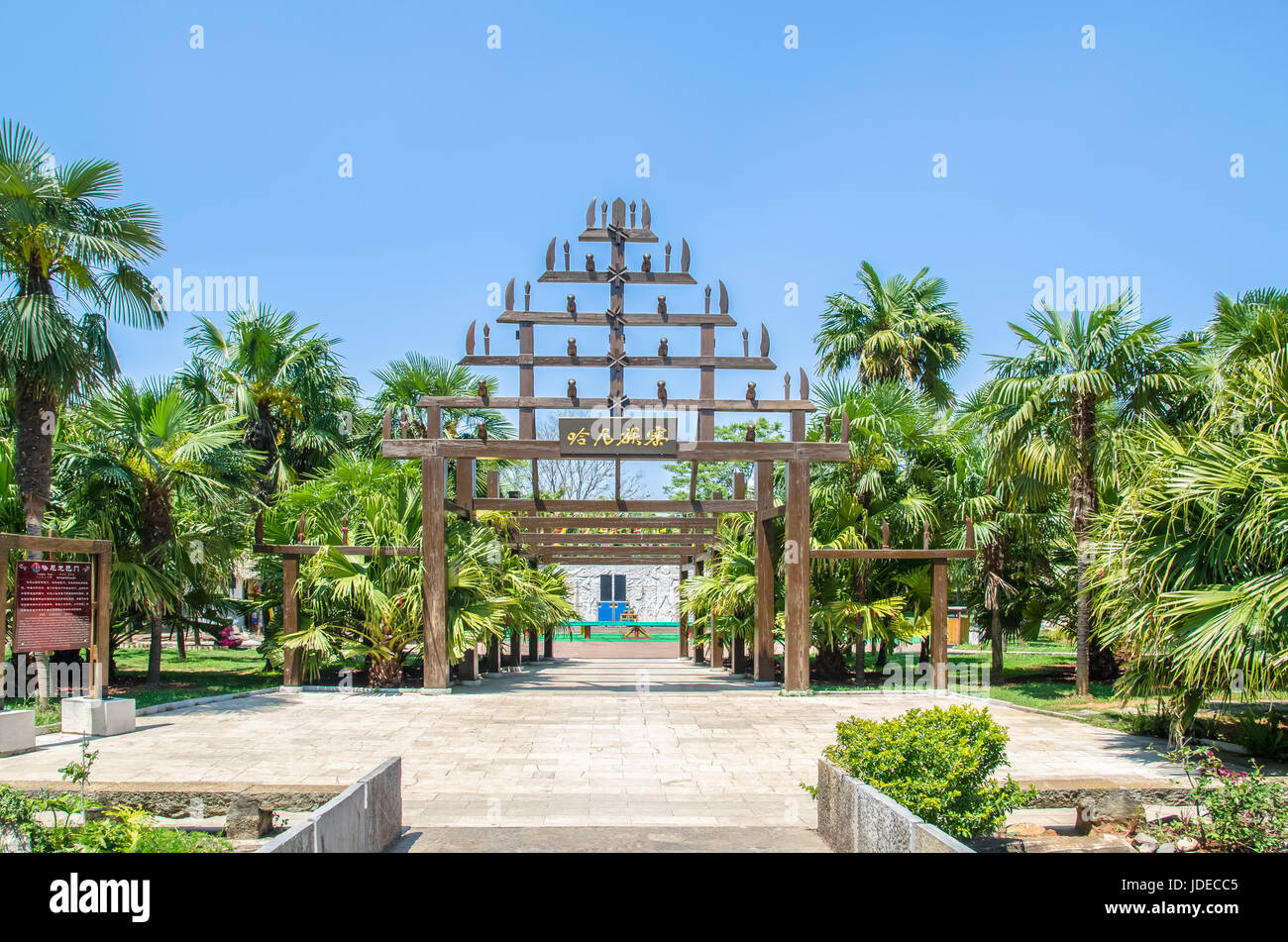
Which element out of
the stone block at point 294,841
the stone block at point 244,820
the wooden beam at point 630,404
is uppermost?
the wooden beam at point 630,404

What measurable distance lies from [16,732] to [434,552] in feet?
21.2

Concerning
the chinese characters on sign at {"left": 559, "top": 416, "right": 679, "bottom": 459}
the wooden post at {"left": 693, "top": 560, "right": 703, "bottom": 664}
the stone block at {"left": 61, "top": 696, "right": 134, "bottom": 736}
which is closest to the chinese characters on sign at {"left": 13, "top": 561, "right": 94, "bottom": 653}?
the stone block at {"left": 61, "top": 696, "right": 134, "bottom": 736}

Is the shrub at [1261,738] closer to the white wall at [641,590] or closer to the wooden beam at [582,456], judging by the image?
the wooden beam at [582,456]

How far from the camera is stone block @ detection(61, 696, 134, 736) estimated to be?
10203 millimetres

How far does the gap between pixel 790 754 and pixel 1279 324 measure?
19.6 feet

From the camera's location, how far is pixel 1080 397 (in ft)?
45.4

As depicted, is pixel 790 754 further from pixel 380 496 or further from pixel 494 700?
pixel 380 496

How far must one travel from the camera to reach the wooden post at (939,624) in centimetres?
1562

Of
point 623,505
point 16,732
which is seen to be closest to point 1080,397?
point 623,505

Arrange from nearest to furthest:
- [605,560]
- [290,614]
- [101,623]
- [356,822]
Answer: [356,822] → [101,623] → [290,614] → [605,560]

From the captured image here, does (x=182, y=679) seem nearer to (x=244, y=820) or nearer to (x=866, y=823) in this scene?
(x=244, y=820)

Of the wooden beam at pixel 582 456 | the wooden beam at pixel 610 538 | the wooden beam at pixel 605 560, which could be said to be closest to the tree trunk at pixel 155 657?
the wooden beam at pixel 582 456

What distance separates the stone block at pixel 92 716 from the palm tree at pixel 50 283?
2.58 m
